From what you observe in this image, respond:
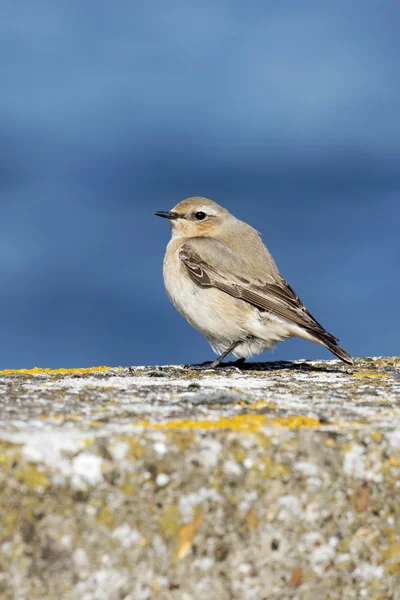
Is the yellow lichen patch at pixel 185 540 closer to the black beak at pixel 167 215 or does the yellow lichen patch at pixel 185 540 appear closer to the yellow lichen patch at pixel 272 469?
the yellow lichen patch at pixel 272 469

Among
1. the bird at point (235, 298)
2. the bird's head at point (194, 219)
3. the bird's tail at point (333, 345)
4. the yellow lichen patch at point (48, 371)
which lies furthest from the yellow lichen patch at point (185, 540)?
the bird's head at point (194, 219)

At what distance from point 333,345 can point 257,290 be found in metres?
1.29

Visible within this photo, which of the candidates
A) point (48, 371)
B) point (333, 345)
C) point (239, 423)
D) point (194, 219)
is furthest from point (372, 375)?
point (194, 219)

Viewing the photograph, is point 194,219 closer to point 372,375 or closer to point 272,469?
point 372,375

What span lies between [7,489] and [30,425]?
0.34 metres

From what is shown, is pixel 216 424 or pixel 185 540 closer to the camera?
pixel 185 540

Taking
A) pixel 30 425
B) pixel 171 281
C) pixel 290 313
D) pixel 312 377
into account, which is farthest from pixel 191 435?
pixel 171 281

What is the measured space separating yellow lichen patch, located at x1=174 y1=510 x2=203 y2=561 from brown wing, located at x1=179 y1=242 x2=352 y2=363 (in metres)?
4.71

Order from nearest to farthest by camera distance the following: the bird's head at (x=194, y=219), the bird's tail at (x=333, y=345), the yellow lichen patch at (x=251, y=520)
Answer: the yellow lichen patch at (x=251, y=520), the bird's tail at (x=333, y=345), the bird's head at (x=194, y=219)

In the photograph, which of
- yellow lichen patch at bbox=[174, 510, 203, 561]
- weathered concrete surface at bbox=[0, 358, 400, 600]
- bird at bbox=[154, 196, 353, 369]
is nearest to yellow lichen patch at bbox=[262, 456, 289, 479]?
weathered concrete surface at bbox=[0, 358, 400, 600]

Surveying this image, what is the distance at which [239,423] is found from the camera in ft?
6.95

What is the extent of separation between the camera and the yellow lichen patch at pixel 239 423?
2.05 metres

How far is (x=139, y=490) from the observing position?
1822 mm

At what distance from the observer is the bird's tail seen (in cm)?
541
